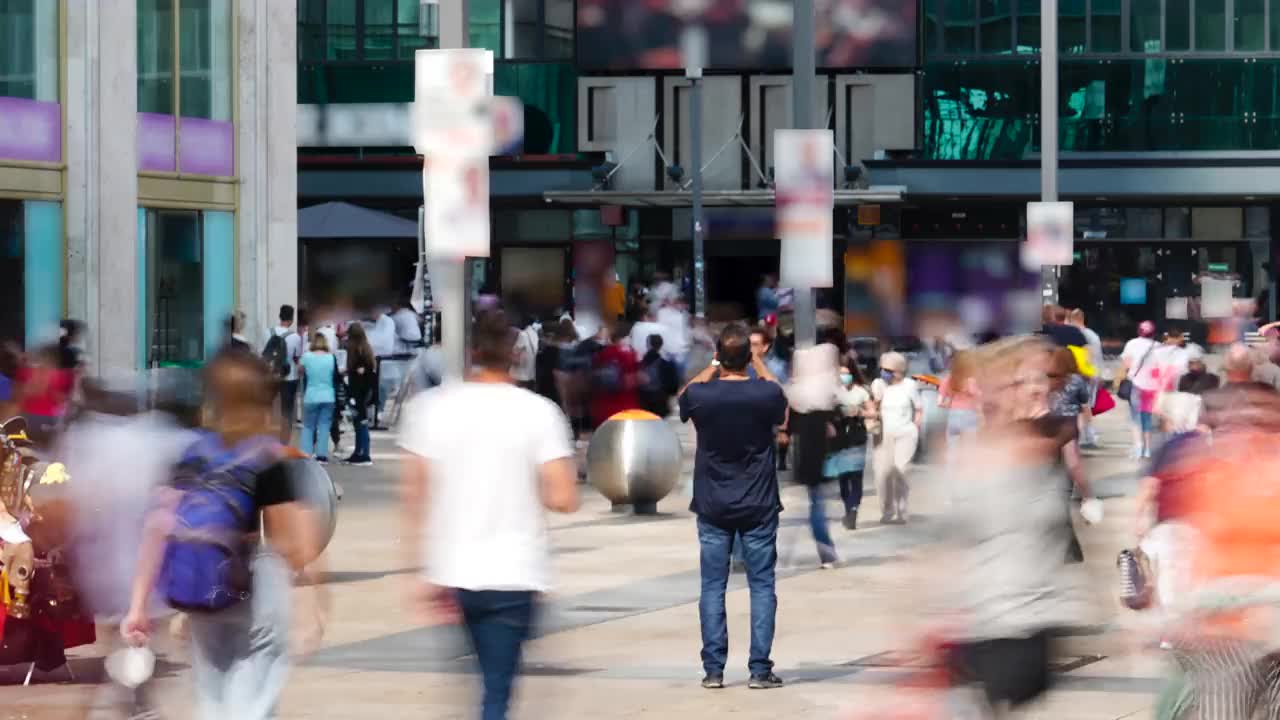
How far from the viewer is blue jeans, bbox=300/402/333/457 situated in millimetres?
26453

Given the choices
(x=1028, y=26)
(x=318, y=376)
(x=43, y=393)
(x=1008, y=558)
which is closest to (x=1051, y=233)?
(x=318, y=376)

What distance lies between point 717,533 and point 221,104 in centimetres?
2147

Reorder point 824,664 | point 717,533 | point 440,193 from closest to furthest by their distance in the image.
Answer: point 440,193 → point 717,533 → point 824,664

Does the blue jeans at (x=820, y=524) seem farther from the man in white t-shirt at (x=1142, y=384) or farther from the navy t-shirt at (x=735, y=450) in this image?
the man in white t-shirt at (x=1142, y=384)

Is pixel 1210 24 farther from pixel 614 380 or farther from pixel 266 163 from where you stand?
pixel 614 380

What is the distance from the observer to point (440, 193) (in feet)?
37.3

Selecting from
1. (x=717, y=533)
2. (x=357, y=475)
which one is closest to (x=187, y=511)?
(x=717, y=533)

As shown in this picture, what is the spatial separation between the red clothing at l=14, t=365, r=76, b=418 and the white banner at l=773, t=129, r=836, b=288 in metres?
4.46

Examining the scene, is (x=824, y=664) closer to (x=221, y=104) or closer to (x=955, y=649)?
(x=955, y=649)

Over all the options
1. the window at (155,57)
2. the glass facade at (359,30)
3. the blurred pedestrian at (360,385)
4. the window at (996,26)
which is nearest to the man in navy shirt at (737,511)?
the blurred pedestrian at (360,385)

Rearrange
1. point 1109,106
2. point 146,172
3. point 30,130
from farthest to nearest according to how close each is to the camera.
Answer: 1. point 1109,106
2. point 146,172
3. point 30,130

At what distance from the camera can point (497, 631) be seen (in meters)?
8.27

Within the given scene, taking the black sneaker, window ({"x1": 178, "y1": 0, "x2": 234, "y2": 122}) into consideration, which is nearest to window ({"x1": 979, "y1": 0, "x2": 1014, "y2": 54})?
window ({"x1": 178, "y1": 0, "x2": 234, "y2": 122})

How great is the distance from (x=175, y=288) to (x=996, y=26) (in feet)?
88.1
